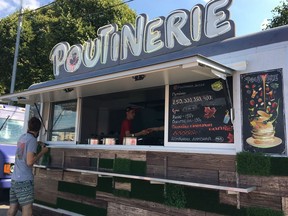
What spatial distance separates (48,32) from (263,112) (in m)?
14.3

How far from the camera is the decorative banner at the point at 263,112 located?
355 cm

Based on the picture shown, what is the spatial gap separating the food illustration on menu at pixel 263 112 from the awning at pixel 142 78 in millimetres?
410

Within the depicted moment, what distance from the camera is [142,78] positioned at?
430 centimetres

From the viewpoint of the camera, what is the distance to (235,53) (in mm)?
4090

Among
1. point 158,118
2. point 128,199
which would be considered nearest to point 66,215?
point 128,199

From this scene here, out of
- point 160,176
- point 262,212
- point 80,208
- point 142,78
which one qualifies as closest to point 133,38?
point 142,78

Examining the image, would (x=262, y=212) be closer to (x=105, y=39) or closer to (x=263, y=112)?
(x=263, y=112)

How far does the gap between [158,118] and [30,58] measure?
1207 centimetres

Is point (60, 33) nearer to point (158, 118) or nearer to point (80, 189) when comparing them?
point (158, 118)

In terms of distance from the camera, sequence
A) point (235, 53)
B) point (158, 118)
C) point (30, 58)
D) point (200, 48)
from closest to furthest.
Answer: point (235, 53)
point (200, 48)
point (158, 118)
point (30, 58)

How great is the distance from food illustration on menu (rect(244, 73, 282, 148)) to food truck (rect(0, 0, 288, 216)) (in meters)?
0.01

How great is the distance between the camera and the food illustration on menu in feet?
11.8

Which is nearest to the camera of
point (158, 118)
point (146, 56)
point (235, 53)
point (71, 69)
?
point (235, 53)

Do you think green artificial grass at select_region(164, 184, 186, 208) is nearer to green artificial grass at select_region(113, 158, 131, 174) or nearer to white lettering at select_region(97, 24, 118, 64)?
green artificial grass at select_region(113, 158, 131, 174)
